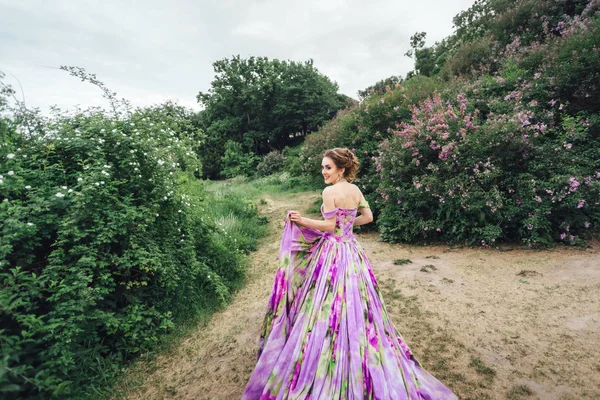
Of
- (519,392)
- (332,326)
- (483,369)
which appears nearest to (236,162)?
(332,326)

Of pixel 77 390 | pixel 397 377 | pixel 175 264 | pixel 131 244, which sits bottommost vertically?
pixel 77 390

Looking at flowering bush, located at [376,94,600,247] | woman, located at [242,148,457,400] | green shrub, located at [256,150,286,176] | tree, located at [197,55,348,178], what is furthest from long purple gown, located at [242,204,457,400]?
tree, located at [197,55,348,178]

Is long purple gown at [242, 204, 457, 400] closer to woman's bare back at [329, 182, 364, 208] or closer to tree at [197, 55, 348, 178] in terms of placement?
woman's bare back at [329, 182, 364, 208]

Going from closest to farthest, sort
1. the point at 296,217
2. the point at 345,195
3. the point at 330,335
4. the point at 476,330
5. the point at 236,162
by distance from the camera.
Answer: the point at 330,335 → the point at 345,195 → the point at 296,217 → the point at 476,330 → the point at 236,162

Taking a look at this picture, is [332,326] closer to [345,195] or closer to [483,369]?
[345,195]

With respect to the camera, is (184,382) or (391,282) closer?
(184,382)

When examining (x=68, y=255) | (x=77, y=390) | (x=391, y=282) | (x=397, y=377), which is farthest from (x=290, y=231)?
(x=391, y=282)

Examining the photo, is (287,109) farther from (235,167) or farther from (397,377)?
(397,377)

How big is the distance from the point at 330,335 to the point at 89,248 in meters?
2.17

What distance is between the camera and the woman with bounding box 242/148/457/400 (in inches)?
82.6

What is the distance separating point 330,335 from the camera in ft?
7.27

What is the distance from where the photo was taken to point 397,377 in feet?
6.88

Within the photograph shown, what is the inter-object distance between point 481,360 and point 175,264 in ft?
10.9

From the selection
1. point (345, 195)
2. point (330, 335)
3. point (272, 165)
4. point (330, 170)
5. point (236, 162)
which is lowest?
point (330, 335)
